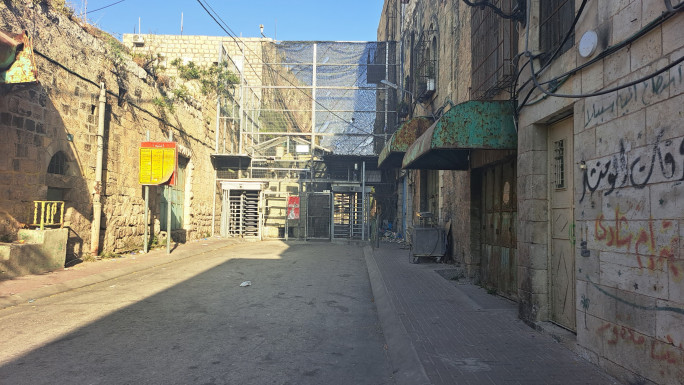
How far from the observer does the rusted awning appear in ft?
→ 23.6

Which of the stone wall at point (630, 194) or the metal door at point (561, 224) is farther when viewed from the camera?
the metal door at point (561, 224)

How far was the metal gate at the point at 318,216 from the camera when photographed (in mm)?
21781

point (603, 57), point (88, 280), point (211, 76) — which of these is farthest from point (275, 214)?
point (603, 57)

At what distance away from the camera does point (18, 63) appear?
734 cm

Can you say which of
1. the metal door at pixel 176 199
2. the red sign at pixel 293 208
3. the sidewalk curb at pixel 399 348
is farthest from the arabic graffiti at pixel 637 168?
the red sign at pixel 293 208

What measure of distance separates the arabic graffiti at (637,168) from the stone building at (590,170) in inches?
0.4

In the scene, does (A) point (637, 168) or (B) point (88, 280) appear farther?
(B) point (88, 280)

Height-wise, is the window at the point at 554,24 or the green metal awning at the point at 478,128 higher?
the window at the point at 554,24

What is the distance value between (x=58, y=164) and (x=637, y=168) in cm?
1128

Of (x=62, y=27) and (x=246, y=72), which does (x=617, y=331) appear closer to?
(x=62, y=27)

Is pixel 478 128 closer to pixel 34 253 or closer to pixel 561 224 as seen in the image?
pixel 561 224

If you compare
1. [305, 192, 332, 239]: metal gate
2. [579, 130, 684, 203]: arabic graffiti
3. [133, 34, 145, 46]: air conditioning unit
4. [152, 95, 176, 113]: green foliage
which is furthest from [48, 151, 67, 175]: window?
[133, 34, 145, 46]: air conditioning unit

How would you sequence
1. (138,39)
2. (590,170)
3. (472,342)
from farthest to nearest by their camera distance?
(138,39), (472,342), (590,170)

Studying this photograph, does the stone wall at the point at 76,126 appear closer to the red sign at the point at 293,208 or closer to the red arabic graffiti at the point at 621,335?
the red sign at the point at 293,208
